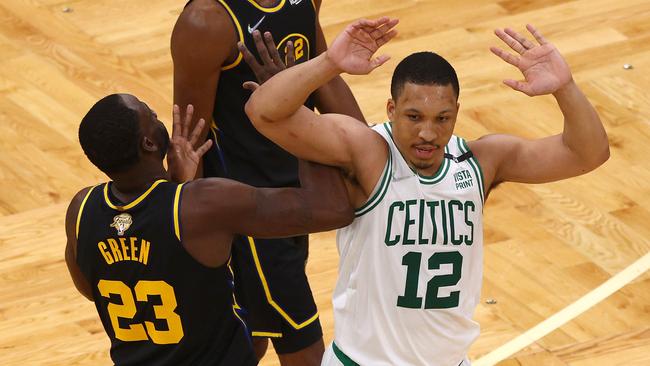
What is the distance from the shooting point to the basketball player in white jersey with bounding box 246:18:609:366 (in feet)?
13.7

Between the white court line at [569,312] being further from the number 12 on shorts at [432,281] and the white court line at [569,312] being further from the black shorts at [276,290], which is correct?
the number 12 on shorts at [432,281]

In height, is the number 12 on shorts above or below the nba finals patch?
below

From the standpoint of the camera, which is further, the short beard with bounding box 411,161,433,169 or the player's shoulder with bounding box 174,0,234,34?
the player's shoulder with bounding box 174,0,234,34

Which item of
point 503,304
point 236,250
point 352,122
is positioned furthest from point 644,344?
point 352,122

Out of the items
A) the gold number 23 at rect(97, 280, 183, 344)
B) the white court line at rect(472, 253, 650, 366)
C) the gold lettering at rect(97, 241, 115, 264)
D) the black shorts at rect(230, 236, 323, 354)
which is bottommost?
the white court line at rect(472, 253, 650, 366)

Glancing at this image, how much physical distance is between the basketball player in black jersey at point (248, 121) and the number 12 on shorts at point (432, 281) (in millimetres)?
873

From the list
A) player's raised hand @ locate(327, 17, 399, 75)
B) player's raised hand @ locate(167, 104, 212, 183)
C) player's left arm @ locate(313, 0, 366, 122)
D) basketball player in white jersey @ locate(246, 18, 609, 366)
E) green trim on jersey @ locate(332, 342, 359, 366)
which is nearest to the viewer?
player's raised hand @ locate(327, 17, 399, 75)

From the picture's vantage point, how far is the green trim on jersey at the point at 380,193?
4281mm

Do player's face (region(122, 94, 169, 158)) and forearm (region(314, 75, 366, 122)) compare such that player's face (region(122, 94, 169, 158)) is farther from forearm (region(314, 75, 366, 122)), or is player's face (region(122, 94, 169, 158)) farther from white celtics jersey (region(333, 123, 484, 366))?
forearm (region(314, 75, 366, 122))

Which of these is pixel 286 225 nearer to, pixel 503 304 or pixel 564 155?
pixel 564 155

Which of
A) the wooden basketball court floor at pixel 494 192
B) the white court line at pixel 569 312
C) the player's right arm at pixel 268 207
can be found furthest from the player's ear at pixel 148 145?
the white court line at pixel 569 312

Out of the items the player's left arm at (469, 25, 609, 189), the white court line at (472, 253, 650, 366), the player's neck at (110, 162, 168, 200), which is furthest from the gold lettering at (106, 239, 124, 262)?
the white court line at (472, 253, 650, 366)

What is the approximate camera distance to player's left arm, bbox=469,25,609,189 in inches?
169

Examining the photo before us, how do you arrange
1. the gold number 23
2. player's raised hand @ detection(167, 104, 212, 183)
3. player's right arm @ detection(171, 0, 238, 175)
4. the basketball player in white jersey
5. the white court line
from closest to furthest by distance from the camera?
the basketball player in white jersey < the gold number 23 < player's raised hand @ detection(167, 104, 212, 183) < player's right arm @ detection(171, 0, 238, 175) < the white court line
